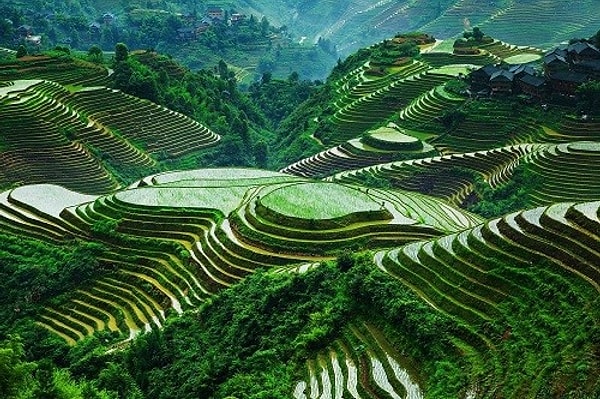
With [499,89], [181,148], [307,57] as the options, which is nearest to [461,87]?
[499,89]

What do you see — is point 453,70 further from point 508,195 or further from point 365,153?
point 508,195

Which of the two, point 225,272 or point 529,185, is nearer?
point 225,272

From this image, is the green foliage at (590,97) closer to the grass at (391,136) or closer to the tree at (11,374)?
the grass at (391,136)

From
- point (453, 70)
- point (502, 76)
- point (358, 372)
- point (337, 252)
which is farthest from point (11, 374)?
point (453, 70)

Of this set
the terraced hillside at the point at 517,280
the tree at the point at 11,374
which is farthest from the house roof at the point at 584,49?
the tree at the point at 11,374

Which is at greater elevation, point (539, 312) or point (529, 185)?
point (539, 312)

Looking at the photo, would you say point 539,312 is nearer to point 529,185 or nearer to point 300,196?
point 300,196
